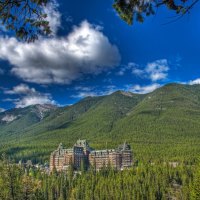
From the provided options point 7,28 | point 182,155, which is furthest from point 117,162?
point 7,28

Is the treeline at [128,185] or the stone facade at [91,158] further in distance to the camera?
the stone facade at [91,158]

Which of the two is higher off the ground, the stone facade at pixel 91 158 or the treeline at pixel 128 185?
the stone facade at pixel 91 158

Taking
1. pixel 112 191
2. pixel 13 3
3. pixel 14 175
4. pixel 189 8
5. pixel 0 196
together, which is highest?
pixel 13 3

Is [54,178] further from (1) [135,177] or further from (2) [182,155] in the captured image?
(2) [182,155]

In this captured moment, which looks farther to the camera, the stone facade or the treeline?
the stone facade

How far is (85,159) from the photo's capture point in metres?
193

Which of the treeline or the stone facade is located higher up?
the stone facade

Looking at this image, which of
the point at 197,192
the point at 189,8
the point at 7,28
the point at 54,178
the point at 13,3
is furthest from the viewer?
the point at 54,178

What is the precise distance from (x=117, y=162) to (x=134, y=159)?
35.9 feet

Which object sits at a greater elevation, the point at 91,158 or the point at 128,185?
the point at 91,158

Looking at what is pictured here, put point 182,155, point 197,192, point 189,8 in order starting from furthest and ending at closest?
point 182,155
point 197,192
point 189,8

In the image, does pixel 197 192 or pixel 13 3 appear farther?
pixel 197 192

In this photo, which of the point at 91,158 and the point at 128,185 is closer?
the point at 128,185

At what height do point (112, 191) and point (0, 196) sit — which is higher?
point (0, 196)
